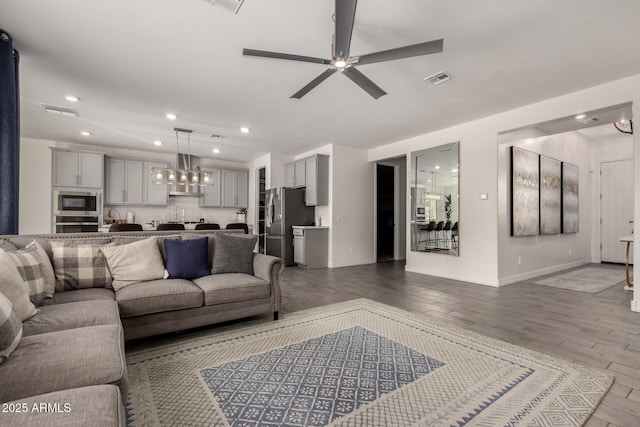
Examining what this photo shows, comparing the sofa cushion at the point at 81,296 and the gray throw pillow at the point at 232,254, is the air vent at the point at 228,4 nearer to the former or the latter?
the gray throw pillow at the point at 232,254

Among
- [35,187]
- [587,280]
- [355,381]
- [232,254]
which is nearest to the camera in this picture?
[355,381]

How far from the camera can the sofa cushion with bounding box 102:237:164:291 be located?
2715 mm

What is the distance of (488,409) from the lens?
5.59 feet

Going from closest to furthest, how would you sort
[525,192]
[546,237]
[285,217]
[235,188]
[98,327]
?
[98,327] → [525,192] → [546,237] → [285,217] → [235,188]

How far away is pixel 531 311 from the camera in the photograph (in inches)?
136

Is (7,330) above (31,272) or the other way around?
the other way around

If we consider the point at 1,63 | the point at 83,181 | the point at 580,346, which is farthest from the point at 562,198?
the point at 83,181

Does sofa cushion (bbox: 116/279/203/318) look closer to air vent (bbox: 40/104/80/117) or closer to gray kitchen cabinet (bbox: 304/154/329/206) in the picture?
air vent (bbox: 40/104/80/117)

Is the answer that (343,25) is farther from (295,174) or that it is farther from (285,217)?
(295,174)

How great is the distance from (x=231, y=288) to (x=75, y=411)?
1.91 m

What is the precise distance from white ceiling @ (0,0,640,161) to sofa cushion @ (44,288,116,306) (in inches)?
87.9

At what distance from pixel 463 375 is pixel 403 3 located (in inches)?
106

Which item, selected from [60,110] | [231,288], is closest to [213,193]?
[60,110]

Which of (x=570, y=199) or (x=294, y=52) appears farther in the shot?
(x=570, y=199)
